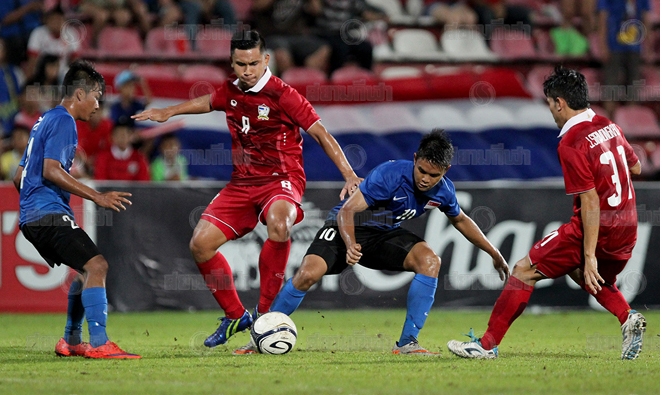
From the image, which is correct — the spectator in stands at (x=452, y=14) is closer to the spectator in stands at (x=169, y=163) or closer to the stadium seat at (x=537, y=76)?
the stadium seat at (x=537, y=76)

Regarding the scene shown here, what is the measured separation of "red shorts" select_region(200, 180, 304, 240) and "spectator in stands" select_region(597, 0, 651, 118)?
809 cm

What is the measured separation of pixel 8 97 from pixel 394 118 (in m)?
5.29

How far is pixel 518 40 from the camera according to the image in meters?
14.9

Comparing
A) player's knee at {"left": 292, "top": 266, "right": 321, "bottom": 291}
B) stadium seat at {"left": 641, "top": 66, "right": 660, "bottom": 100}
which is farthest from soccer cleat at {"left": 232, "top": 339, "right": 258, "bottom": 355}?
stadium seat at {"left": 641, "top": 66, "right": 660, "bottom": 100}

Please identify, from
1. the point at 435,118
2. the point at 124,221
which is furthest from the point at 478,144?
the point at 124,221

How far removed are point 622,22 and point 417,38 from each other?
3.07 meters

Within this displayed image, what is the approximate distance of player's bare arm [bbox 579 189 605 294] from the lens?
5.81 m

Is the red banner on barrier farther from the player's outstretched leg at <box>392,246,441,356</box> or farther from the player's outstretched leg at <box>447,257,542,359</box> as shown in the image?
the player's outstretched leg at <box>447,257,542,359</box>

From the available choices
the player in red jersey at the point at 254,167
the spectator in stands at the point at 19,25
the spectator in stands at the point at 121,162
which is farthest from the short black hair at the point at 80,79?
the spectator in stands at the point at 19,25

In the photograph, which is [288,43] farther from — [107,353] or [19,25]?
[107,353]

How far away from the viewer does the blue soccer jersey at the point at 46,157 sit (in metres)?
6.15

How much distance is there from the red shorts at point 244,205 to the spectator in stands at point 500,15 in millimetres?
8452

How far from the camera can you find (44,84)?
1179 centimetres

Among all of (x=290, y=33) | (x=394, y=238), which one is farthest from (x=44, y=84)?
(x=394, y=238)
